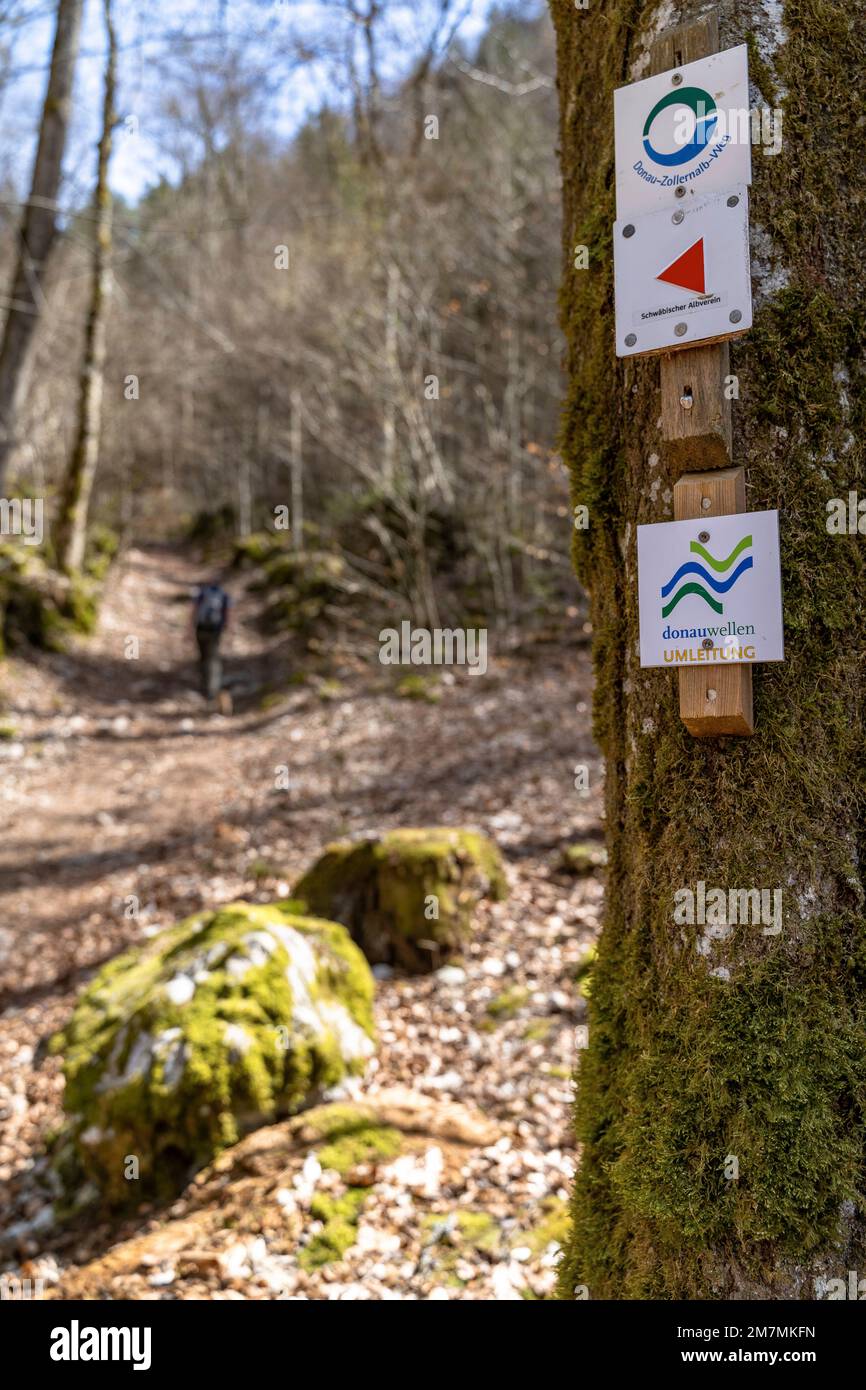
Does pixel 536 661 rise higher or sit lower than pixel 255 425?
lower

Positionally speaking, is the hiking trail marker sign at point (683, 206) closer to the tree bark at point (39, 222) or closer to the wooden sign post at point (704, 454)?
the wooden sign post at point (704, 454)

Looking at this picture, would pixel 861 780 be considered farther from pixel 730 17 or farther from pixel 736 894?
pixel 730 17

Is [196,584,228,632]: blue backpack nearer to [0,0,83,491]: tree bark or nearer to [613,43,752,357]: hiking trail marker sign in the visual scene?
[0,0,83,491]: tree bark

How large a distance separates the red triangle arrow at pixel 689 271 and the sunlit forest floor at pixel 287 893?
218cm

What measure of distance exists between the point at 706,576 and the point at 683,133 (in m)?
0.79

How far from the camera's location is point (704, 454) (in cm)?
165

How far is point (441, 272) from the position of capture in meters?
14.9

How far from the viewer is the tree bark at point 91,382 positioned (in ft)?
44.9

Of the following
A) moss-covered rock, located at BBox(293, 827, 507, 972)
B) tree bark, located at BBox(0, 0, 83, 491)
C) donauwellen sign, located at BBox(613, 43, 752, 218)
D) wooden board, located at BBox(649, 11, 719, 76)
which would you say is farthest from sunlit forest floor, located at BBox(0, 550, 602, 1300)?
tree bark, located at BBox(0, 0, 83, 491)

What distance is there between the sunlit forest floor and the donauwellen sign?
2345mm

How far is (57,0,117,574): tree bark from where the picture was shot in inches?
539

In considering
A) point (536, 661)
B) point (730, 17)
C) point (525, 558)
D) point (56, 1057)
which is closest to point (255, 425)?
point (525, 558)

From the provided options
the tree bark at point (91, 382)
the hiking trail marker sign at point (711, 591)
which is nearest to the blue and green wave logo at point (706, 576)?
the hiking trail marker sign at point (711, 591)
